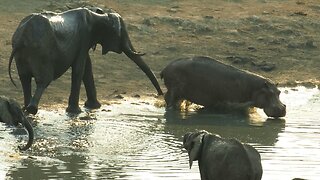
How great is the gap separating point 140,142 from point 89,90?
12.2 feet

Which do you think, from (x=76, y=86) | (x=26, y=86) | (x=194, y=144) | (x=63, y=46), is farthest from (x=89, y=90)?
(x=194, y=144)

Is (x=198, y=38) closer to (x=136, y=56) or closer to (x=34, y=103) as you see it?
(x=136, y=56)

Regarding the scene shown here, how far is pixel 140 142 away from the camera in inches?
647

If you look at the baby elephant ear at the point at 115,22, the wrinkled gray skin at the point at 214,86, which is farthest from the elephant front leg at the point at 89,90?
the wrinkled gray skin at the point at 214,86

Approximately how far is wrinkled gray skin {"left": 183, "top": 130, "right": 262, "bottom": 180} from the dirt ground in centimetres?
819

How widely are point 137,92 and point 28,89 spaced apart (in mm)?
3760

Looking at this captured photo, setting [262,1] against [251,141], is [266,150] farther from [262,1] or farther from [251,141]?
[262,1]

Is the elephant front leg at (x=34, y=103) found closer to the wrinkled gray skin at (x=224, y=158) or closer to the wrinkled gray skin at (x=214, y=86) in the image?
the wrinkled gray skin at (x=214, y=86)

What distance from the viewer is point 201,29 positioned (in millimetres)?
27500

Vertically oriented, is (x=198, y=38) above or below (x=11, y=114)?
below

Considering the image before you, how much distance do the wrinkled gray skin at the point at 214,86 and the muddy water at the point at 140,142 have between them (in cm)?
30

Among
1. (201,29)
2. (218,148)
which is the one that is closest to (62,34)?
(218,148)

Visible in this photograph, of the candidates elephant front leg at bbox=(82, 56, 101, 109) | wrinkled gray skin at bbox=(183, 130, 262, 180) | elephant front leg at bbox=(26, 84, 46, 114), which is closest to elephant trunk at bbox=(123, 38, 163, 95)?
elephant front leg at bbox=(82, 56, 101, 109)

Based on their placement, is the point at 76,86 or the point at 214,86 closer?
the point at 76,86
